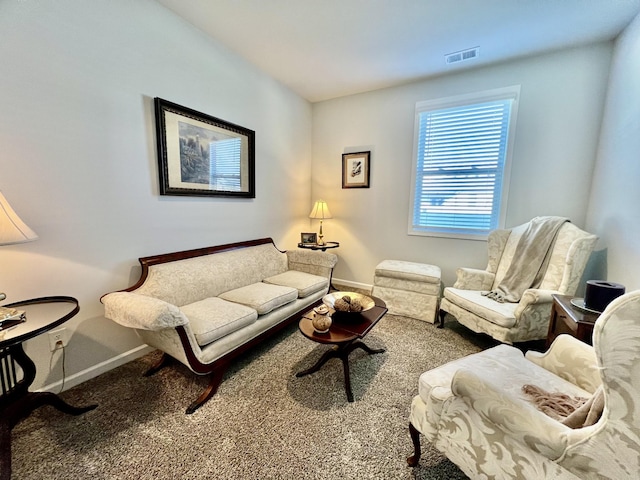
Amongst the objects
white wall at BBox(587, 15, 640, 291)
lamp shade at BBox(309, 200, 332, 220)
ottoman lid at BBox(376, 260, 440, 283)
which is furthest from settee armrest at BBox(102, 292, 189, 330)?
white wall at BBox(587, 15, 640, 291)

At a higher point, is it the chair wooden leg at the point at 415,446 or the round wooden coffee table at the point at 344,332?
the round wooden coffee table at the point at 344,332

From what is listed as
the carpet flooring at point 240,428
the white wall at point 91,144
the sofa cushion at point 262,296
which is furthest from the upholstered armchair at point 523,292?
the white wall at point 91,144

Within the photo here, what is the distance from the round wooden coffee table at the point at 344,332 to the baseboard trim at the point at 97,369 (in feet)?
4.31

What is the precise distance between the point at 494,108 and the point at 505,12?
1009mm

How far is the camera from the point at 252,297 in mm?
2176

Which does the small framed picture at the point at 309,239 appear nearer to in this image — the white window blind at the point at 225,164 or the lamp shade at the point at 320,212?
the lamp shade at the point at 320,212

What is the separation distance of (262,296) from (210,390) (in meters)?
0.75

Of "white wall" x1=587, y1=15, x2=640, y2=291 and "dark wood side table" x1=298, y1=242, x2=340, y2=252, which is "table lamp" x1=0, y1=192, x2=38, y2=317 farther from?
"white wall" x1=587, y1=15, x2=640, y2=291

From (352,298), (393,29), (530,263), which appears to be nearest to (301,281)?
(352,298)

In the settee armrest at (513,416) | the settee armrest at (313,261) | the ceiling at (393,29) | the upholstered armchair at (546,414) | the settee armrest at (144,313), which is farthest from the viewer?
the settee armrest at (313,261)

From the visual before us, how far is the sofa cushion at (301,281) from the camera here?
2547 mm

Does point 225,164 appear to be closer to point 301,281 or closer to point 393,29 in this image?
point 301,281

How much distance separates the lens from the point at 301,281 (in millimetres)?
2672

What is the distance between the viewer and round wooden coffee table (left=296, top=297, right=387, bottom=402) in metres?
1.65
